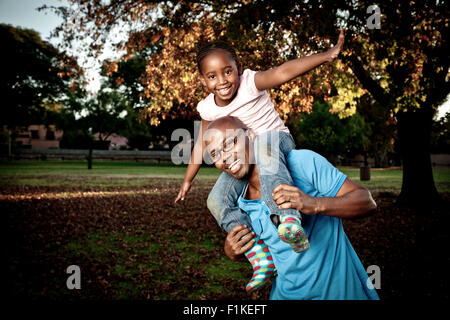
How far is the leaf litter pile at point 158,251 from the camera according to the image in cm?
596

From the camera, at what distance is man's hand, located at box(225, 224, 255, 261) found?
86.5 inches

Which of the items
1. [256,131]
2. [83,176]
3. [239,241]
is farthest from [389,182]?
[239,241]

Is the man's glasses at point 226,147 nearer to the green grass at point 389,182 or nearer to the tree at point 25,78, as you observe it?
the green grass at point 389,182

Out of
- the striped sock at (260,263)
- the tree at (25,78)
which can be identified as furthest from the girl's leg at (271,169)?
the tree at (25,78)

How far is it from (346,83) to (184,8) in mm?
8246

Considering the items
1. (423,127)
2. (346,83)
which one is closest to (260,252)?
(423,127)

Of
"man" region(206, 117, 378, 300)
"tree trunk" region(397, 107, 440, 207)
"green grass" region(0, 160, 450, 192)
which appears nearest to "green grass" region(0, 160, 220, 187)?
"green grass" region(0, 160, 450, 192)

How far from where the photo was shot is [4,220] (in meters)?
10.9

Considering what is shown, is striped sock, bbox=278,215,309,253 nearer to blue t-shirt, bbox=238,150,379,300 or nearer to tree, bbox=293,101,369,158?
blue t-shirt, bbox=238,150,379,300

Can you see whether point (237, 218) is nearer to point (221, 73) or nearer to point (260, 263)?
point (260, 263)

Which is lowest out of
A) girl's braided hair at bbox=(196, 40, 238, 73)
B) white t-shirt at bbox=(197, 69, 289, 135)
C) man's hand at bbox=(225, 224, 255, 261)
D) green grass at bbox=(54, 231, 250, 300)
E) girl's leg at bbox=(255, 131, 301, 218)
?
green grass at bbox=(54, 231, 250, 300)

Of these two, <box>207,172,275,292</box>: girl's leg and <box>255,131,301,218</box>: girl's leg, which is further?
<box>207,172,275,292</box>: girl's leg

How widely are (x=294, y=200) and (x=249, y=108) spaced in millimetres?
997
